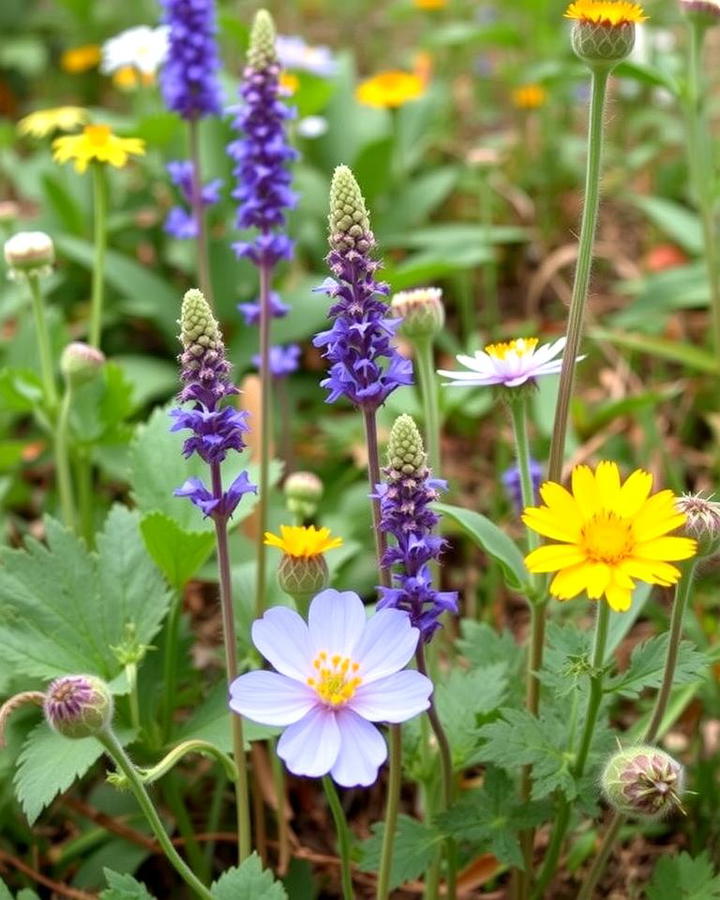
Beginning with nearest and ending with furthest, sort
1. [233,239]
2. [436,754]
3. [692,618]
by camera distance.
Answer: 1. [436,754]
2. [692,618]
3. [233,239]

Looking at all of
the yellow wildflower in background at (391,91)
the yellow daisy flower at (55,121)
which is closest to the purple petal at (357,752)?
the yellow daisy flower at (55,121)

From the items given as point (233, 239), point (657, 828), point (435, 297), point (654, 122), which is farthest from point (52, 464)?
point (654, 122)

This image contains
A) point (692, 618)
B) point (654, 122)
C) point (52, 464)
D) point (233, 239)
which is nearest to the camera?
point (692, 618)

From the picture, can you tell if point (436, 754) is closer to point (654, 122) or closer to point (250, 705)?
point (250, 705)

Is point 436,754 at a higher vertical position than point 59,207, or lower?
lower

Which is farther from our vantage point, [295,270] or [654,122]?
[654,122]

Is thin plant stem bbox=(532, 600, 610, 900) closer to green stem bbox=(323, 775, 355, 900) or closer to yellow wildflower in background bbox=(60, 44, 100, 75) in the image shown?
green stem bbox=(323, 775, 355, 900)
